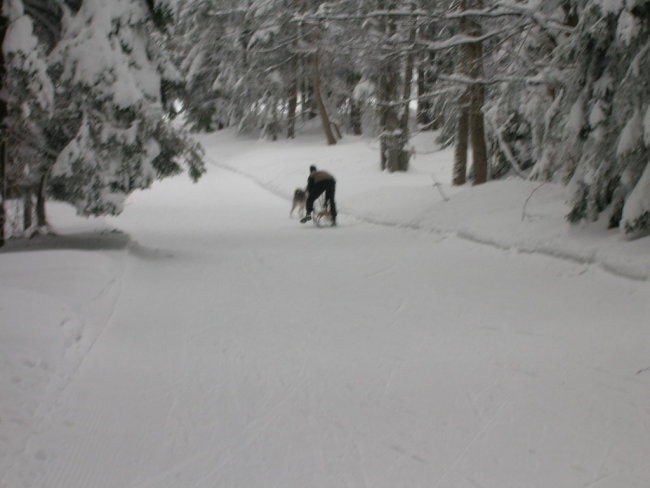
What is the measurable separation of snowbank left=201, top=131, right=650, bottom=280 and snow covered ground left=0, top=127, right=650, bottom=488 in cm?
9

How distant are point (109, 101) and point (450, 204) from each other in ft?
27.9

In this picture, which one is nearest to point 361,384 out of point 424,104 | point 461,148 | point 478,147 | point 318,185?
point 318,185

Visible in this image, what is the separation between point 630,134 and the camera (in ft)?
35.3

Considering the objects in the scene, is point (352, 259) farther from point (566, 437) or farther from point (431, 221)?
point (566, 437)

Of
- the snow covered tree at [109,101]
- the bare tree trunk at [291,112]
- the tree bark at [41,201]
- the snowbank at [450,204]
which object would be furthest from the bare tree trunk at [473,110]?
the bare tree trunk at [291,112]

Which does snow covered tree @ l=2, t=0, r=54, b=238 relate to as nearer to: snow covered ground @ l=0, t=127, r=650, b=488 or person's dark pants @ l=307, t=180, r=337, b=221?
snow covered ground @ l=0, t=127, r=650, b=488

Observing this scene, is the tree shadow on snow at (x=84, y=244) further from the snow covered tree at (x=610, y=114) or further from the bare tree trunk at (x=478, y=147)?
the bare tree trunk at (x=478, y=147)

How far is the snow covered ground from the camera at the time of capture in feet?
16.4

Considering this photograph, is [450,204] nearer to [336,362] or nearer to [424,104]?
[336,362]

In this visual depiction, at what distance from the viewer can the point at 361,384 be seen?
6637mm

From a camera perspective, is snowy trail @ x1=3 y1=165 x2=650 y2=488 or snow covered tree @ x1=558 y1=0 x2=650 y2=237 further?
snow covered tree @ x1=558 y1=0 x2=650 y2=237

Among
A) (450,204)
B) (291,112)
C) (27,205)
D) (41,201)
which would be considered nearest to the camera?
(41,201)

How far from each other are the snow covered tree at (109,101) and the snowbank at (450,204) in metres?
6.58

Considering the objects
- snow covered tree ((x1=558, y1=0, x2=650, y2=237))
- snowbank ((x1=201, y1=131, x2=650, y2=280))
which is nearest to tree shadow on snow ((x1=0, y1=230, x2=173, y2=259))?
snowbank ((x1=201, y1=131, x2=650, y2=280))
